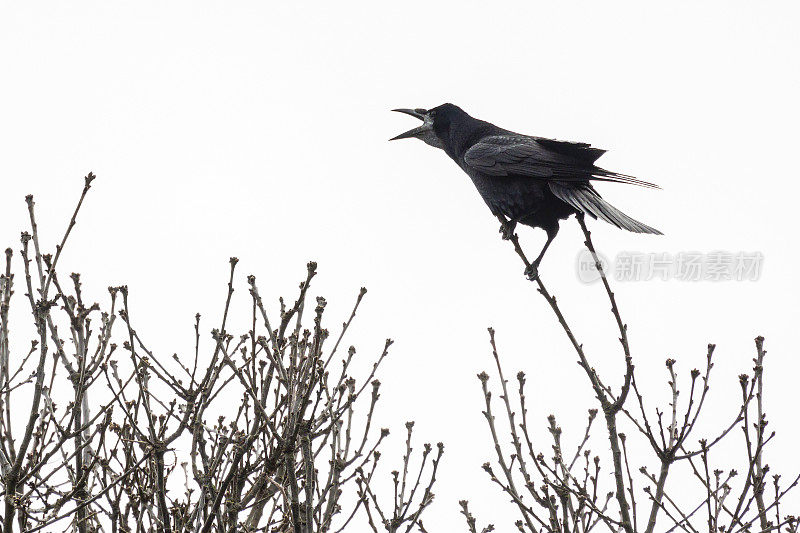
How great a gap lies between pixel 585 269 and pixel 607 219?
81 cm

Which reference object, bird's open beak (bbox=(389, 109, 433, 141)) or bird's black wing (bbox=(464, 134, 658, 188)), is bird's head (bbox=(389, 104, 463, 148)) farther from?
bird's black wing (bbox=(464, 134, 658, 188))

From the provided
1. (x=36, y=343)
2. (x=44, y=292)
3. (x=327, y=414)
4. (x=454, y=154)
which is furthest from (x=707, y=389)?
(x=454, y=154)

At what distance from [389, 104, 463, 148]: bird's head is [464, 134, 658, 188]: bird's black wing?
72 centimetres

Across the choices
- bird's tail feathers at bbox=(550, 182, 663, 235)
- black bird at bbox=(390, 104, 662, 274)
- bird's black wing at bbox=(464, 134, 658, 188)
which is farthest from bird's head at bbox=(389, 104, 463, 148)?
bird's tail feathers at bbox=(550, 182, 663, 235)

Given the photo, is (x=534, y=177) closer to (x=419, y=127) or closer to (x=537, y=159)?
(x=537, y=159)

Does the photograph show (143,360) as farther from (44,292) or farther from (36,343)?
(36,343)

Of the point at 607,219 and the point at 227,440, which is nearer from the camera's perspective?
the point at 227,440

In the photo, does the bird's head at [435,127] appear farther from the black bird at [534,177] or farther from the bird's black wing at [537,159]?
the bird's black wing at [537,159]

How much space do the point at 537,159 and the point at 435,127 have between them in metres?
1.69

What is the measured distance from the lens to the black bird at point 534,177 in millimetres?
5680

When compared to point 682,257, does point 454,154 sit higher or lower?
higher

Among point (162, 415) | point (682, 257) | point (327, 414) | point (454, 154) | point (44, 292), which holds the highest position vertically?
point (454, 154)

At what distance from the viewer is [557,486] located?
3895mm

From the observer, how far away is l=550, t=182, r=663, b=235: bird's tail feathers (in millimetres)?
5285
